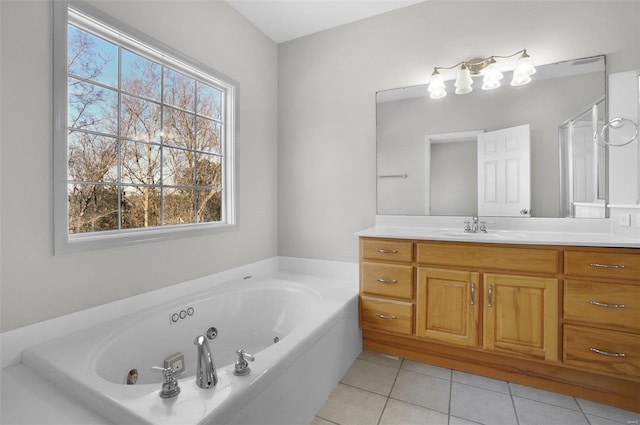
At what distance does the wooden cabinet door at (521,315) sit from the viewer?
1703 millimetres

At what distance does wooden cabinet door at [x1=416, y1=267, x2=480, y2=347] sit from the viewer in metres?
1.88

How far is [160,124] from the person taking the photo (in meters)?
2.04

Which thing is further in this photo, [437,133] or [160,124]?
[437,133]

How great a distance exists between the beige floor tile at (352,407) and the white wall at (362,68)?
3.81 feet

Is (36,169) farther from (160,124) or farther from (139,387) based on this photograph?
(139,387)

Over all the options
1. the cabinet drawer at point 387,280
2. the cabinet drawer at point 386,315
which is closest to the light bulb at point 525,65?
the cabinet drawer at point 387,280

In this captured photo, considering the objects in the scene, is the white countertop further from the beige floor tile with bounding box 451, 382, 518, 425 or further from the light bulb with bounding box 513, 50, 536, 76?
the light bulb with bounding box 513, 50, 536, 76

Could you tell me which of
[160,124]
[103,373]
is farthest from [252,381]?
[160,124]

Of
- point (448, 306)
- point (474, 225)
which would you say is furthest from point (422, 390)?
point (474, 225)

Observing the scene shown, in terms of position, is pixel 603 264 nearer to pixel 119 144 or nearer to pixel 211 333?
pixel 211 333

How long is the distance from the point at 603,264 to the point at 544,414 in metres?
0.87

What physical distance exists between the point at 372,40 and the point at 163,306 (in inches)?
105

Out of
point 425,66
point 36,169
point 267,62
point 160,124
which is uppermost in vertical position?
point 267,62

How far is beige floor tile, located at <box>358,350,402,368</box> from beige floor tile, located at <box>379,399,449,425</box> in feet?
1.41
